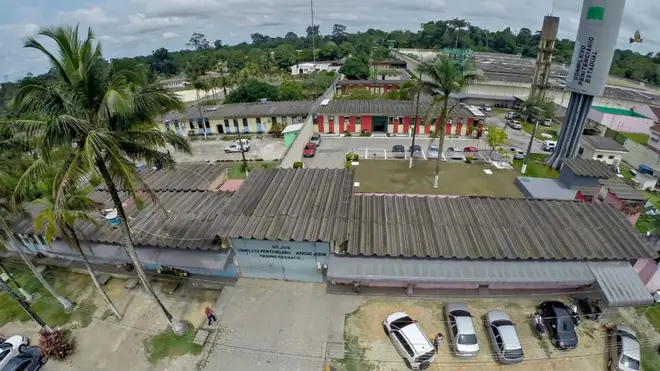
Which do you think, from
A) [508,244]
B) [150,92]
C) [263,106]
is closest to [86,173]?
[150,92]

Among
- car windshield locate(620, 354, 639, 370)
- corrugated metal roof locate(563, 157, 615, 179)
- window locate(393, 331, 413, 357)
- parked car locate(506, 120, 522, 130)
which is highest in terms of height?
corrugated metal roof locate(563, 157, 615, 179)

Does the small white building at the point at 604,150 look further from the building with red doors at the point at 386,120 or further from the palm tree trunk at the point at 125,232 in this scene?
the palm tree trunk at the point at 125,232

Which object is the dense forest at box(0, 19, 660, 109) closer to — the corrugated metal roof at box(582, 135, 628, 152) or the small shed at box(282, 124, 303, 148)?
the small shed at box(282, 124, 303, 148)

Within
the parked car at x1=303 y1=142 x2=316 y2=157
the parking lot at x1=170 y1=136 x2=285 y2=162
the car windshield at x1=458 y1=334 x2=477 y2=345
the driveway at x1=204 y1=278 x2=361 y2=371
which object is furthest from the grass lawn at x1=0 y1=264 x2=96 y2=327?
the parked car at x1=303 y1=142 x2=316 y2=157

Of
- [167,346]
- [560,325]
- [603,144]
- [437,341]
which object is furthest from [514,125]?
[167,346]

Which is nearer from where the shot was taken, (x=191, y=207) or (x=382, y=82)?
(x=191, y=207)

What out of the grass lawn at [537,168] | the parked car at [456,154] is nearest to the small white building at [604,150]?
the grass lawn at [537,168]

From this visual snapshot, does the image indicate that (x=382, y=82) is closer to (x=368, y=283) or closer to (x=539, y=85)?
(x=539, y=85)
